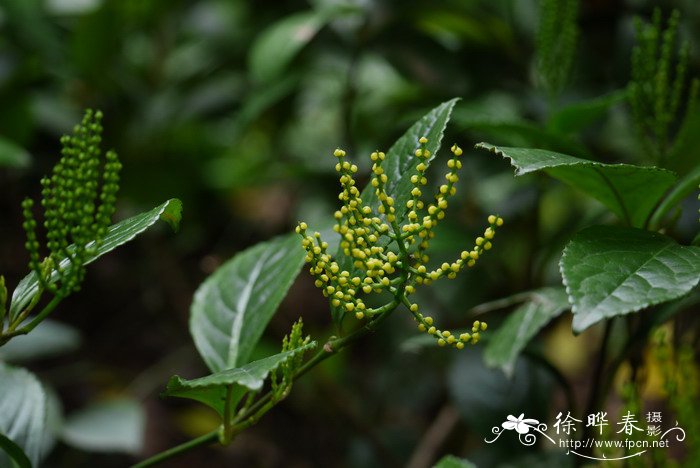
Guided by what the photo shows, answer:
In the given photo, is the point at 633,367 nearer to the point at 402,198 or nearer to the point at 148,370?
the point at 402,198

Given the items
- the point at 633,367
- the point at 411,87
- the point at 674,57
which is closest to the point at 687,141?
the point at 633,367

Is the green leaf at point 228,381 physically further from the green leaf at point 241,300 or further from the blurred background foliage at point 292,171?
the blurred background foliage at point 292,171

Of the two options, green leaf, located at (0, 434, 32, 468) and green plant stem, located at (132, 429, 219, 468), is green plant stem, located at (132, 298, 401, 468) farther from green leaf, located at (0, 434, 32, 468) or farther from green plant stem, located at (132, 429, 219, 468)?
green leaf, located at (0, 434, 32, 468)

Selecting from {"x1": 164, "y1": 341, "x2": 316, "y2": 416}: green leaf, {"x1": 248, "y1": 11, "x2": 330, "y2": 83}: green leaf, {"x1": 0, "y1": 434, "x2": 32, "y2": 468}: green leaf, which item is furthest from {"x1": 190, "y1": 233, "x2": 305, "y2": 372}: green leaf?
{"x1": 248, "y1": 11, "x2": 330, "y2": 83}: green leaf

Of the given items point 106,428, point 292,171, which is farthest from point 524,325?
point 106,428

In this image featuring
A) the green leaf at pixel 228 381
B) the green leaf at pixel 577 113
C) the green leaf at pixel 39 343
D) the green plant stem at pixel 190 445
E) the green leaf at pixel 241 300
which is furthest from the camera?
the green leaf at pixel 39 343

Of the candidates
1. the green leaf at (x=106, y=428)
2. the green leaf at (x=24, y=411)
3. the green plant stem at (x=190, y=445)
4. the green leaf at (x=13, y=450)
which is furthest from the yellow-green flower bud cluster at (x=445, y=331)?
the green leaf at (x=106, y=428)
